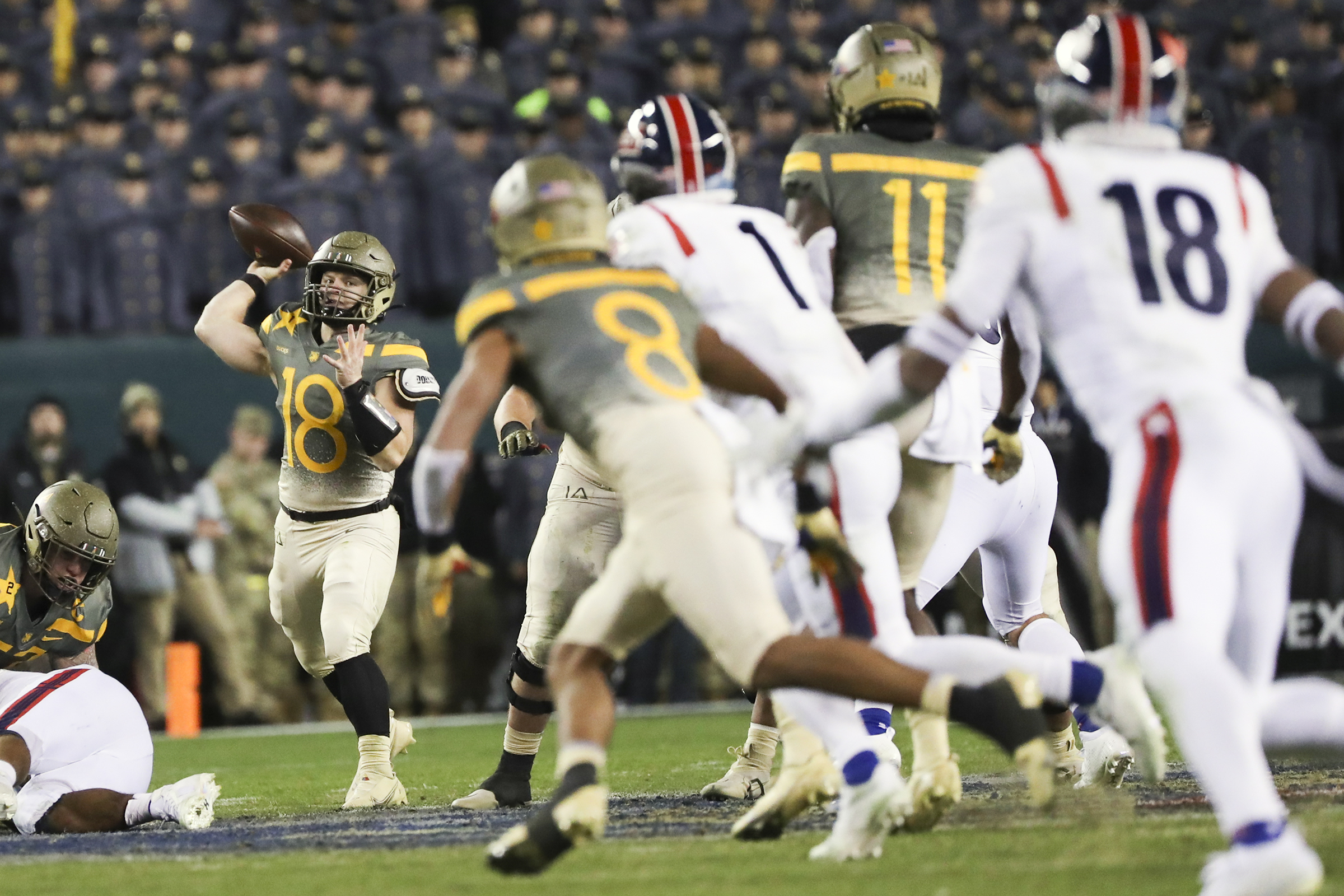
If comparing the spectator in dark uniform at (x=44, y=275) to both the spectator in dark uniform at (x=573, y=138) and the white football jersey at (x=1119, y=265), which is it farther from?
the white football jersey at (x=1119, y=265)

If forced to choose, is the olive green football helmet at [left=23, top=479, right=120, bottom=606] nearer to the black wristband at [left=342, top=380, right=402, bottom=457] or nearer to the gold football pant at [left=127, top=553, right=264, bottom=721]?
the black wristband at [left=342, top=380, right=402, bottom=457]

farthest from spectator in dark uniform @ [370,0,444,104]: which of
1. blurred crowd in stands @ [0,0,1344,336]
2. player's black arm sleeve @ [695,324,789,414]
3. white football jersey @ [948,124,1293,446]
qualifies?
white football jersey @ [948,124,1293,446]

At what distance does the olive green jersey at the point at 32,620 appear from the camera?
224 inches

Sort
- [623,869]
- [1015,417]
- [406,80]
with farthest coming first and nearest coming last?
1. [406,80]
2. [1015,417]
3. [623,869]

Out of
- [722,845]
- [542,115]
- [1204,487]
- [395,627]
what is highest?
[542,115]

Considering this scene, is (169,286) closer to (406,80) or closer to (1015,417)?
(406,80)

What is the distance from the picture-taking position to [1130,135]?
3801mm

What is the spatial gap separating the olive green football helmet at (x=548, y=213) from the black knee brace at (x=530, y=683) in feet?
6.55

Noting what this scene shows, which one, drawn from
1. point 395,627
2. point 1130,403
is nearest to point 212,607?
point 395,627

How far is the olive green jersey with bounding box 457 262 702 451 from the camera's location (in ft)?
13.0

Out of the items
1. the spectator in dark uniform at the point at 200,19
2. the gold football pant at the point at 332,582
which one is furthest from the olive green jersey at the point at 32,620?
the spectator in dark uniform at the point at 200,19

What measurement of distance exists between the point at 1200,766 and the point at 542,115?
30.8 ft

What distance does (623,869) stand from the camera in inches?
162

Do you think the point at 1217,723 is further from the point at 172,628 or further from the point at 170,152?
the point at 170,152
